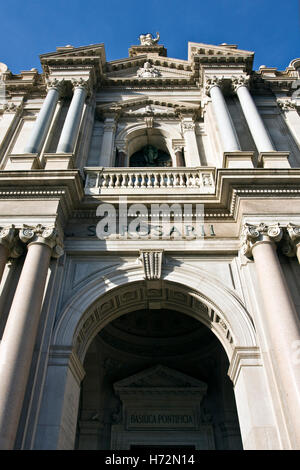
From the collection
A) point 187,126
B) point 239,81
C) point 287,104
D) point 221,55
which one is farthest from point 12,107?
point 287,104

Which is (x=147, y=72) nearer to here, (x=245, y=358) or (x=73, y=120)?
(x=73, y=120)

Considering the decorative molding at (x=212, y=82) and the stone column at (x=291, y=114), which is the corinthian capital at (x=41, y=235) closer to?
the decorative molding at (x=212, y=82)

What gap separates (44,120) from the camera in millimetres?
12570

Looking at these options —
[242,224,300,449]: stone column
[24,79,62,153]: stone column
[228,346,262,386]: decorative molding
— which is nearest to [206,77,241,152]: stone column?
[242,224,300,449]: stone column

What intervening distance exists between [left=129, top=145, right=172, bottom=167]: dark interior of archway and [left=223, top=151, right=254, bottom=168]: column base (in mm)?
4183

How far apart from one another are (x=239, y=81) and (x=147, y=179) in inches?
234

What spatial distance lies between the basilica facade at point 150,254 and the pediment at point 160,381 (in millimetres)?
54

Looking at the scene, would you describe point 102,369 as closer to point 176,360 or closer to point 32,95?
point 176,360

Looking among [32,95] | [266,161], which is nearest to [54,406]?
[266,161]

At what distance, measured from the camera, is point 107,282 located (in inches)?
369

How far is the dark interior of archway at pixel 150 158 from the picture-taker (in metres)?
14.8

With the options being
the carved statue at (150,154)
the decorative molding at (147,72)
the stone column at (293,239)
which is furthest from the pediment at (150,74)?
the stone column at (293,239)
